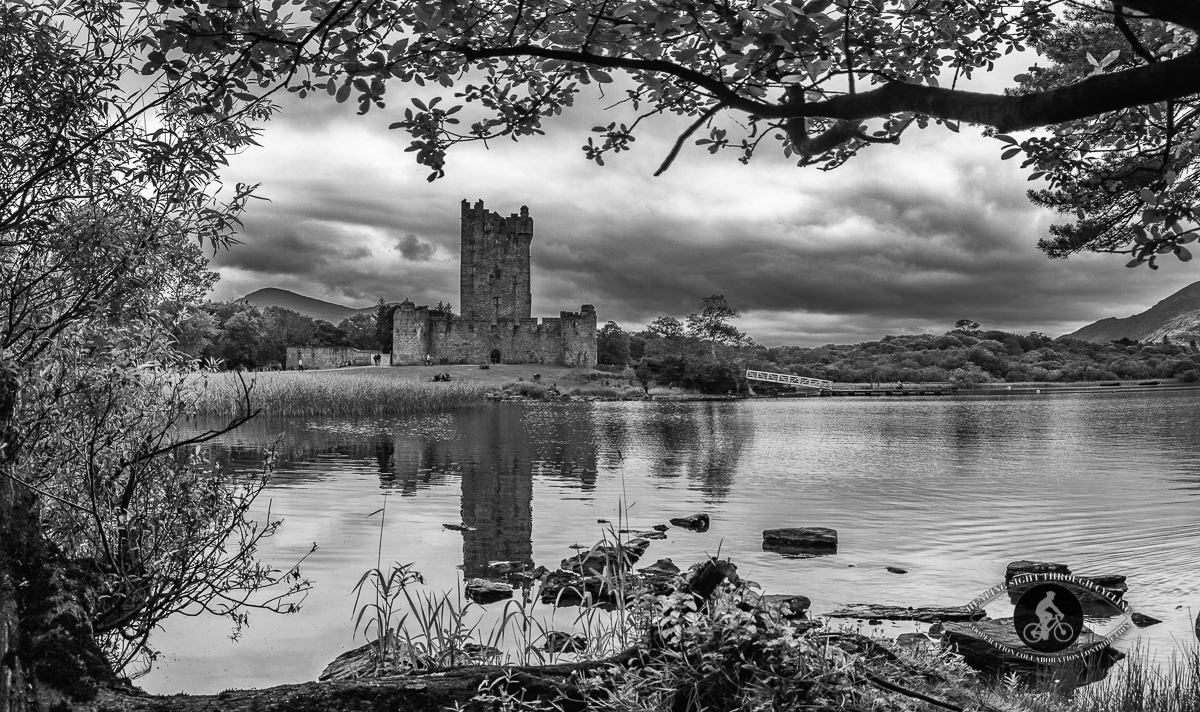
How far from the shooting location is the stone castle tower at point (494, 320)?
8369 centimetres

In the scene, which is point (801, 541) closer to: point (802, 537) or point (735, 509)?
point (802, 537)

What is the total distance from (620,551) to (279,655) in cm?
283

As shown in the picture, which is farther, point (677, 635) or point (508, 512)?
point (508, 512)

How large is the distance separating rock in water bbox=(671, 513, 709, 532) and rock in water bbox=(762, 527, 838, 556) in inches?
41.9

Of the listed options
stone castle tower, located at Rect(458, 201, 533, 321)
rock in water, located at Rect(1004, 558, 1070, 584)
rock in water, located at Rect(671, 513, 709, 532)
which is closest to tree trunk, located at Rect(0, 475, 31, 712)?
rock in water, located at Rect(1004, 558, 1070, 584)

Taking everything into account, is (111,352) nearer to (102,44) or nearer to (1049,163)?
(102,44)

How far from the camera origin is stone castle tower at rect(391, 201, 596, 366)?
83688mm

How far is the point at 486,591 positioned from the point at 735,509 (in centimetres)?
643

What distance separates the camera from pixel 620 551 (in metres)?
4.84

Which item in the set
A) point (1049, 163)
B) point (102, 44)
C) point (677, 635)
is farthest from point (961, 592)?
point (102, 44)

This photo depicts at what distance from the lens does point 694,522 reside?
35.6 feet

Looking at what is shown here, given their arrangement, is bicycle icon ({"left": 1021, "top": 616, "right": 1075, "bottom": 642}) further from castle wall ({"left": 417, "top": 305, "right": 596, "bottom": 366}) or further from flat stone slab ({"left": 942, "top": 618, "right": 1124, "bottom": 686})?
castle wall ({"left": 417, "top": 305, "right": 596, "bottom": 366})

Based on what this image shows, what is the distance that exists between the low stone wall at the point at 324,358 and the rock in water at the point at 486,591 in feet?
243

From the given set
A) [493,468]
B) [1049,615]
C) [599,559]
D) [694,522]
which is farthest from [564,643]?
[493,468]
